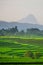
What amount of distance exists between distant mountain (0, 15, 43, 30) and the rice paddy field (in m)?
0.17

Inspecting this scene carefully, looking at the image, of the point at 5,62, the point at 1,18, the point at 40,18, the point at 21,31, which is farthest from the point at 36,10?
the point at 5,62

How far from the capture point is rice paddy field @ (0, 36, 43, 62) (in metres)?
2.19

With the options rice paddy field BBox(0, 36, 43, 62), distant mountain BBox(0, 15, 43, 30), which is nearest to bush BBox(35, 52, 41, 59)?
rice paddy field BBox(0, 36, 43, 62)

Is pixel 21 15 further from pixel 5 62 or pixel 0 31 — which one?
pixel 5 62

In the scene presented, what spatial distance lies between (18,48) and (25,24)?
1.24ft

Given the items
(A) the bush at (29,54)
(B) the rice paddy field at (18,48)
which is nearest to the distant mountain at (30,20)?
(B) the rice paddy field at (18,48)

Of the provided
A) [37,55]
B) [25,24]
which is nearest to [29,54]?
[37,55]

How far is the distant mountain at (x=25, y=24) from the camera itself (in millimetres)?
2299

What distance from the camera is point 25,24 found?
7.64 feet

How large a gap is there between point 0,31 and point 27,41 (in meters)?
0.43

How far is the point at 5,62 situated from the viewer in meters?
2.18

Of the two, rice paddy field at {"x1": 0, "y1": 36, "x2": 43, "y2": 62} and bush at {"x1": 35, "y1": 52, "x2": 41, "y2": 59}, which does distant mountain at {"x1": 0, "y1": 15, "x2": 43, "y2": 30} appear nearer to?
rice paddy field at {"x1": 0, "y1": 36, "x2": 43, "y2": 62}

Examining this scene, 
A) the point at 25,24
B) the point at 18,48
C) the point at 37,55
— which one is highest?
the point at 25,24

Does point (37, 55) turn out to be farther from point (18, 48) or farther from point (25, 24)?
point (25, 24)
